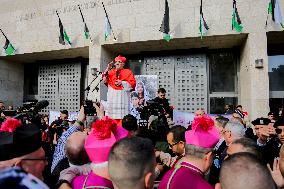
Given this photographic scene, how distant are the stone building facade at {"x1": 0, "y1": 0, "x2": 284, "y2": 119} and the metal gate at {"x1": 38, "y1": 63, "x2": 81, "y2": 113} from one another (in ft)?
1.70

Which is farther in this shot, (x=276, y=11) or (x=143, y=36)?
(x=143, y=36)

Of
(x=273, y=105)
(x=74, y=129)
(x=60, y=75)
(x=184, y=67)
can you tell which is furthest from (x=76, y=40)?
(x=74, y=129)

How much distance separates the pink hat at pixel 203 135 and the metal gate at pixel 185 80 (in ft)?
28.2

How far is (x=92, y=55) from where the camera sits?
11.4 m

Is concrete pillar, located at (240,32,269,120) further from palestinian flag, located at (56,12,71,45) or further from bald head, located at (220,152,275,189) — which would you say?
bald head, located at (220,152,275,189)

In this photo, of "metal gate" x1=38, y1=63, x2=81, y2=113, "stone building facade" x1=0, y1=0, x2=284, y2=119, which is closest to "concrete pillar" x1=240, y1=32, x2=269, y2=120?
"stone building facade" x1=0, y1=0, x2=284, y2=119

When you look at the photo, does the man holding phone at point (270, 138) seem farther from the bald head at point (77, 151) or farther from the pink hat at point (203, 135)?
the bald head at point (77, 151)

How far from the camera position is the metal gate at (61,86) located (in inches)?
527

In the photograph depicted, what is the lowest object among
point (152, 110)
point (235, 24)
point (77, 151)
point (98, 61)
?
point (77, 151)

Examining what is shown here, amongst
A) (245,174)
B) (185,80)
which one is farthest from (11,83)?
(245,174)

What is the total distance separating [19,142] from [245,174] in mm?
1290

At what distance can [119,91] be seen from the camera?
6680mm

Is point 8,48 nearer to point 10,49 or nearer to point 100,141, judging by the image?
point 10,49

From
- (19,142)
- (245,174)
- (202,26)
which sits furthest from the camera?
(202,26)
